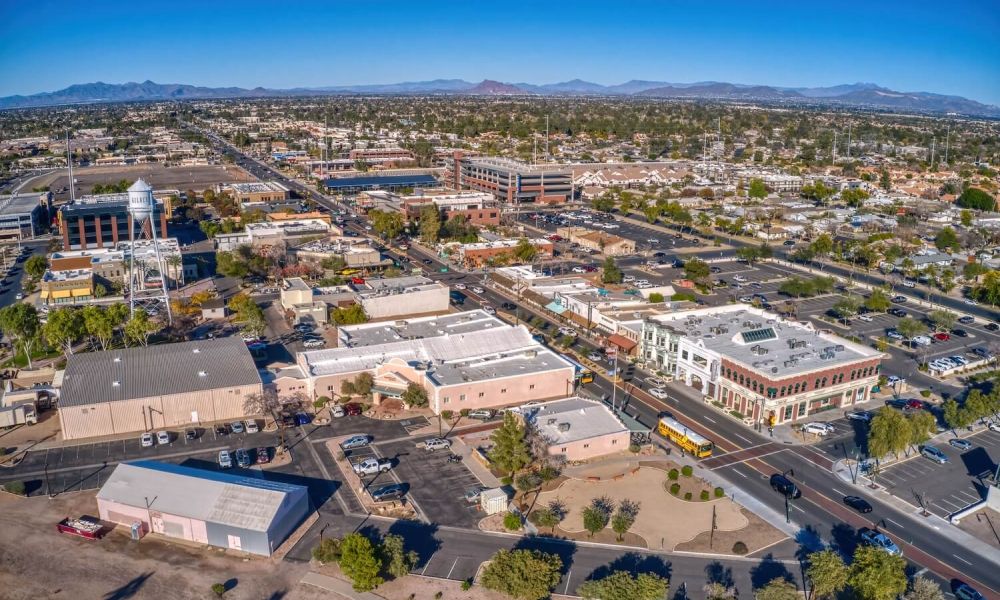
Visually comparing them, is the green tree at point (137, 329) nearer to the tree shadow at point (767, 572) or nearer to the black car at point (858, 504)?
the tree shadow at point (767, 572)

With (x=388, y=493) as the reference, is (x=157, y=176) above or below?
above

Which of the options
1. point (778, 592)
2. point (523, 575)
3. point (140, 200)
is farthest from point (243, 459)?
point (140, 200)

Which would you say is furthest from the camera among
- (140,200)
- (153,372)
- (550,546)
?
(140,200)

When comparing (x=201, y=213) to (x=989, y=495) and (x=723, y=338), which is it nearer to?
(x=723, y=338)

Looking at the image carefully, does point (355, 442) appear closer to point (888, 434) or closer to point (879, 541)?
point (879, 541)

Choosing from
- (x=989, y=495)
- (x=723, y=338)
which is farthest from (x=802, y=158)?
(x=989, y=495)

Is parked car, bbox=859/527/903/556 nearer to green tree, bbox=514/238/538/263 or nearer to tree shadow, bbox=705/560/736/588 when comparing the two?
tree shadow, bbox=705/560/736/588
